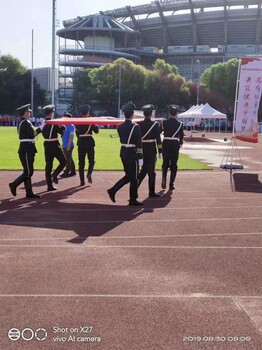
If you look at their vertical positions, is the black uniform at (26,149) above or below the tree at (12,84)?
below

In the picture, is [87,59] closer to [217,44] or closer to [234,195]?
[217,44]

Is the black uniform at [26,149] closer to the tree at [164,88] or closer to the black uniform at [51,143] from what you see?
the black uniform at [51,143]

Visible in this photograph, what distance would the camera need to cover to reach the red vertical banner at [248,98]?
15.6 m

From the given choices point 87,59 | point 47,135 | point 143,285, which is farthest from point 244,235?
point 87,59

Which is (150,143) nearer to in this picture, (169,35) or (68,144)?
(68,144)

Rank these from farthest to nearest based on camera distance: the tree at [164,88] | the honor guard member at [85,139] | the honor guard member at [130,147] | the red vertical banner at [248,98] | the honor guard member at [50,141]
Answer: the tree at [164,88], the red vertical banner at [248,98], the honor guard member at [85,139], the honor guard member at [50,141], the honor guard member at [130,147]

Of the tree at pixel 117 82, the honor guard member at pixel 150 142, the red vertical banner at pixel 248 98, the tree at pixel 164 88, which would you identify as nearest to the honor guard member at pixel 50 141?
the honor guard member at pixel 150 142

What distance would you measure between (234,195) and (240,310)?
23.1ft

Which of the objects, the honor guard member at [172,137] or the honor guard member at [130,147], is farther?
the honor guard member at [172,137]

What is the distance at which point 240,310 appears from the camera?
15.3 ft

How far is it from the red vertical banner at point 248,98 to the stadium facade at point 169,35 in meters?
82.8

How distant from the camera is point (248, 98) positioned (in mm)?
15875

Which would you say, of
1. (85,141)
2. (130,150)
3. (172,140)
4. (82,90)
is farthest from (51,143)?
(82,90)

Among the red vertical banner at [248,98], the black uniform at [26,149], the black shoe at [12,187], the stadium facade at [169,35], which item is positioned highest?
the stadium facade at [169,35]
